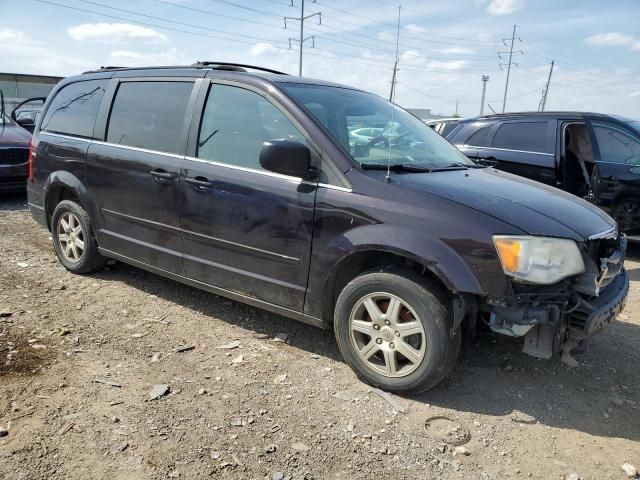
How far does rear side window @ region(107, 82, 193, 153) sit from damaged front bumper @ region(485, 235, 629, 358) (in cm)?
256

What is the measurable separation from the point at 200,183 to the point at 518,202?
82.8 inches

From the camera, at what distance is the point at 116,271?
502 cm

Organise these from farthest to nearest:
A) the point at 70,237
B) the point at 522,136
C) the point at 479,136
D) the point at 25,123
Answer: the point at 25,123, the point at 479,136, the point at 522,136, the point at 70,237

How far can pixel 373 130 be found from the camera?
12.0 feet

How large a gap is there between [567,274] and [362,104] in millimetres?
1968

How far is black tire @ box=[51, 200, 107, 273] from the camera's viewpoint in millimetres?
4582

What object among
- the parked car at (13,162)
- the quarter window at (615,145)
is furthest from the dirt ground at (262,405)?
the parked car at (13,162)

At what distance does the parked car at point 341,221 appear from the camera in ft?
8.94

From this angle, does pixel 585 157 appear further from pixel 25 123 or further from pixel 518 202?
pixel 25 123

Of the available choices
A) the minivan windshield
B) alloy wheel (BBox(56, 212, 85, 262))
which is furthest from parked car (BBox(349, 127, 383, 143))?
alloy wheel (BBox(56, 212, 85, 262))

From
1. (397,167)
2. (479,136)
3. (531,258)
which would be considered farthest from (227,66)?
(479,136)

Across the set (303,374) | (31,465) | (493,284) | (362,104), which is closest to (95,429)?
(31,465)

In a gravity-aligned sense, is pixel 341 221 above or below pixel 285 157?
below

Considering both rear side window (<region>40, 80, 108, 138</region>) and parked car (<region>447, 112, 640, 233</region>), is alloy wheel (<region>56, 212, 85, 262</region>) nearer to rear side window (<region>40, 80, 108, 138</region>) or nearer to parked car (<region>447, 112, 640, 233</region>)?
rear side window (<region>40, 80, 108, 138</region>)
